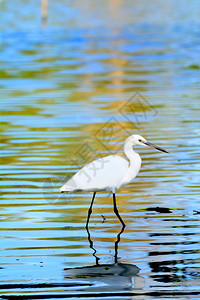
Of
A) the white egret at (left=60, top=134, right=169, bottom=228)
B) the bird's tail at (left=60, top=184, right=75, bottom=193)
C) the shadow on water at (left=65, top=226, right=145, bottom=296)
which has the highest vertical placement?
the white egret at (left=60, top=134, right=169, bottom=228)

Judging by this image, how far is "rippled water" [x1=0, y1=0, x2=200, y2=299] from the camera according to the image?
7242mm

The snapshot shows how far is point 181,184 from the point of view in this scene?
10828 millimetres

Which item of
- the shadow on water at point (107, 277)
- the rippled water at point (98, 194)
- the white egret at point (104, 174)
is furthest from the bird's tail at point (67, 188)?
the shadow on water at point (107, 277)

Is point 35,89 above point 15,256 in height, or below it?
above

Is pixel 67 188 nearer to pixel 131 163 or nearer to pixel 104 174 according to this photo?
pixel 104 174

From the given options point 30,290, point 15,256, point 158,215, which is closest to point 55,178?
point 158,215

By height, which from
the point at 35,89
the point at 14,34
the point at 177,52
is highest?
the point at 14,34

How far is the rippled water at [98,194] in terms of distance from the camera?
724 centimetres

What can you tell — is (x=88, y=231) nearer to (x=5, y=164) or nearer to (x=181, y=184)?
(x=181, y=184)

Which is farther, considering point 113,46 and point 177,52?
point 113,46

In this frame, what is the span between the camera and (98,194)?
34.6ft

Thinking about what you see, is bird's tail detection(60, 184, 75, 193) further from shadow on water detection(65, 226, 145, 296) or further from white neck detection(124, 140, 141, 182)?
shadow on water detection(65, 226, 145, 296)

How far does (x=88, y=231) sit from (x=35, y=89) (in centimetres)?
1369

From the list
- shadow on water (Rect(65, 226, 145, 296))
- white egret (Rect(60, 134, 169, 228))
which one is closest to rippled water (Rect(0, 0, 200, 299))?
shadow on water (Rect(65, 226, 145, 296))
